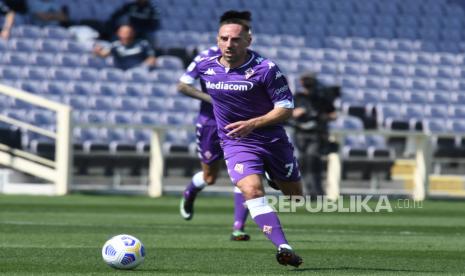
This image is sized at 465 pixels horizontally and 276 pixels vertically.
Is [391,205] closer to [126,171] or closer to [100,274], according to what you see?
[126,171]

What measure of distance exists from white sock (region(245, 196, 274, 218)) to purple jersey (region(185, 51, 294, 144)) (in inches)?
22.5

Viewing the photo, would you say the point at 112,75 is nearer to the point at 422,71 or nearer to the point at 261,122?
the point at 422,71

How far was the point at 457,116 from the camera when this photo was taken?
28094mm

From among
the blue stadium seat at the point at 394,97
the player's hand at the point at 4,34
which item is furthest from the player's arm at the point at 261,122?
the blue stadium seat at the point at 394,97

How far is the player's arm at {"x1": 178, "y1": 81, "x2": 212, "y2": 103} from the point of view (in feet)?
35.0

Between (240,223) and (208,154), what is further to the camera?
(208,154)

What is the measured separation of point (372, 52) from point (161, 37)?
5571mm

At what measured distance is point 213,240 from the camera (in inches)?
427

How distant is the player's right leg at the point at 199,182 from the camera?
12.1 m

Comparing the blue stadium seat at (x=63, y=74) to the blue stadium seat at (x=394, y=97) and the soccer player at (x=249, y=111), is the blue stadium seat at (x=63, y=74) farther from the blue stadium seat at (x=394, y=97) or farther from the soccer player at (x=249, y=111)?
the soccer player at (x=249, y=111)

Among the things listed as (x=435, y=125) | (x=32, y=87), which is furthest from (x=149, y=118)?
(x=435, y=125)

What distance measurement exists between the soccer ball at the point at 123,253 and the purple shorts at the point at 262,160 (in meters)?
0.93

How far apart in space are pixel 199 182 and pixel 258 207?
4308 mm

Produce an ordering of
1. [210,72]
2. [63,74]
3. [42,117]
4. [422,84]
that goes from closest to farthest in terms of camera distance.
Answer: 1. [210,72]
2. [42,117]
3. [63,74]
4. [422,84]
